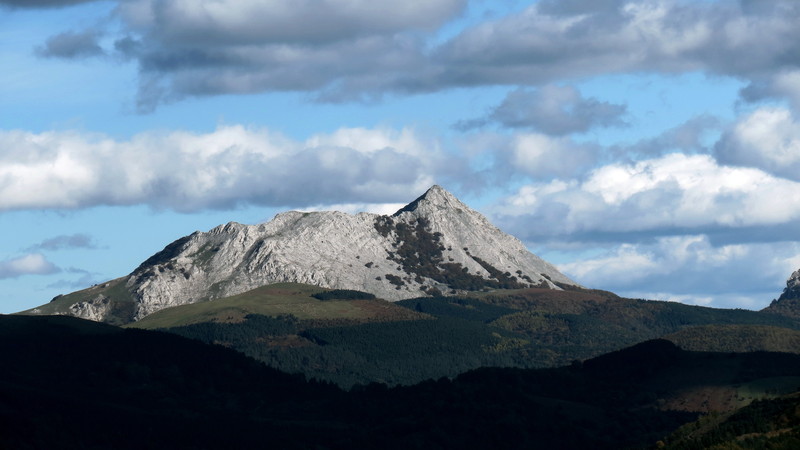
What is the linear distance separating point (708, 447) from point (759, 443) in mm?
9635

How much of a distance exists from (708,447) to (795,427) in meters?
12.6

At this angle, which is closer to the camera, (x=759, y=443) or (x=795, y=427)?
(x=759, y=443)

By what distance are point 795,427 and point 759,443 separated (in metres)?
14.0

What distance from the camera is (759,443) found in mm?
181125

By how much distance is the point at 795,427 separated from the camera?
19300cm

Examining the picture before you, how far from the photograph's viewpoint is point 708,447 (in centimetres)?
18950
